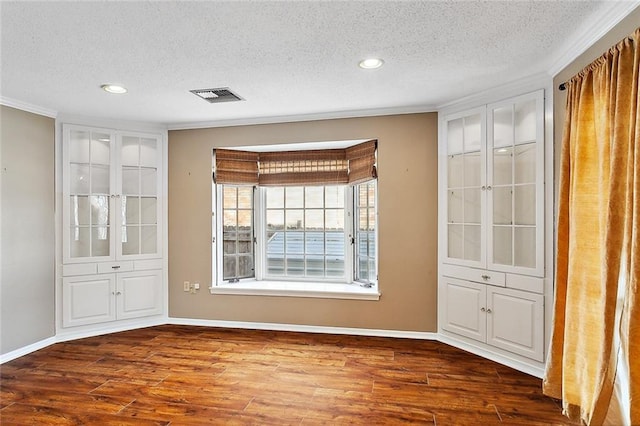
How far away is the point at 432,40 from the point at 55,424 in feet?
11.2

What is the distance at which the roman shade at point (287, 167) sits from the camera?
14.5 feet

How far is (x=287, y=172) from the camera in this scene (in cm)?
459

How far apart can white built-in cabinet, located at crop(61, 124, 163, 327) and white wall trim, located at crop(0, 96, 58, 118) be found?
0.19 m

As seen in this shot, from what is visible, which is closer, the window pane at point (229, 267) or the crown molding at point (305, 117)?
the crown molding at point (305, 117)

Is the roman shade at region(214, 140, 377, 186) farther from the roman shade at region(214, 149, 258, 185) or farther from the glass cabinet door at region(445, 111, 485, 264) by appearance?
the glass cabinet door at region(445, 111, 485, 264)

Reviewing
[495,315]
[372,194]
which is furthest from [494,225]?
[372,194]

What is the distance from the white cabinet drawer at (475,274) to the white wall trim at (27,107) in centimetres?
430

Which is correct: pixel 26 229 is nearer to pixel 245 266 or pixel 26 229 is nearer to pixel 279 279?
pixel 245 266

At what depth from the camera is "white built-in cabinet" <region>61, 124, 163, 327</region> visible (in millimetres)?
4000

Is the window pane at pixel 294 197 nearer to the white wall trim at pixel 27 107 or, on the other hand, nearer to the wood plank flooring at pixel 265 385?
the wood plank flooring at pixel 265 385

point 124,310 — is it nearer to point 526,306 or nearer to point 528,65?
point 526,306

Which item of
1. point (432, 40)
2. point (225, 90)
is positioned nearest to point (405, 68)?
point (432, 40)

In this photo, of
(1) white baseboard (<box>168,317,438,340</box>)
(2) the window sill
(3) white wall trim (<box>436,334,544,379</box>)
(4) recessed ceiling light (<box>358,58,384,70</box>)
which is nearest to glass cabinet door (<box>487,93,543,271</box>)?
(3) white wall trim (<box>436,334,544,379</box>)

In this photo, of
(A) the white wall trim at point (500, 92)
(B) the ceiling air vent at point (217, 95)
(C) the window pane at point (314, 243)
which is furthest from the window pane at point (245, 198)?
(A) the white wall trim at point (500, 92)
